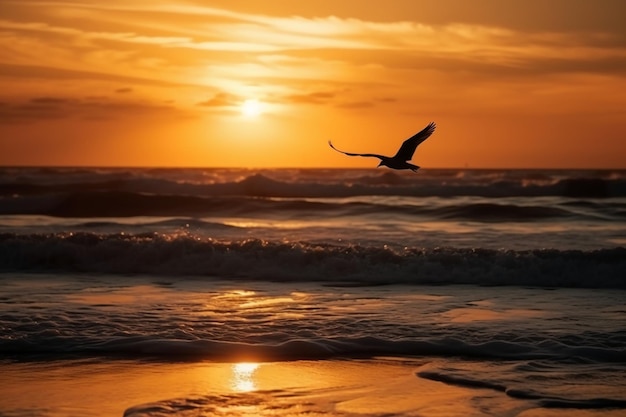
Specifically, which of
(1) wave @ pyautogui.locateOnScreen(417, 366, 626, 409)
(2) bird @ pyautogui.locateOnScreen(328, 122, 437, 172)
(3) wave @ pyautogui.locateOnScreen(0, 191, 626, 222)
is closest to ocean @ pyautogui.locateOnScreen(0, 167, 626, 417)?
(1) wave @ pyautogui.locateOnScreen(417, 366, 626, 409)

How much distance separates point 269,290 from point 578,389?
271 inches

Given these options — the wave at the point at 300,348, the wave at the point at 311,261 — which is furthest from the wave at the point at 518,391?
the wave at the point at 311,261

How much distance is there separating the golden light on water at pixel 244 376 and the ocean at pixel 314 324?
0.8 inches

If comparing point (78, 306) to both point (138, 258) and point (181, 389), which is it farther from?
point (138, 258)

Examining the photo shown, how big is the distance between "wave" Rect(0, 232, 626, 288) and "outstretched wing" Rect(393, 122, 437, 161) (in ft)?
14.9

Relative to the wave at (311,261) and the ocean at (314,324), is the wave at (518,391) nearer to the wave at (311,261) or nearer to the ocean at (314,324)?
the ocean at (314,324)

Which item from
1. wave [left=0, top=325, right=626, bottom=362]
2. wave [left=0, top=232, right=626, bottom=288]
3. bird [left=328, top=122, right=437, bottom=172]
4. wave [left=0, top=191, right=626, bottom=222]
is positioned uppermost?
bird [left=328, top=122, right=437, bottom=172]

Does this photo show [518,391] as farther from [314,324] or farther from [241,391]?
[314,324]

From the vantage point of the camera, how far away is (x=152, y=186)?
150ft

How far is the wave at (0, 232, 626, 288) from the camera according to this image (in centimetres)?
1533

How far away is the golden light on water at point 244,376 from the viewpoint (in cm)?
809

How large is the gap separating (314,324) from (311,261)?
18.9ft

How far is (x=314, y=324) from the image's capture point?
10.7 m

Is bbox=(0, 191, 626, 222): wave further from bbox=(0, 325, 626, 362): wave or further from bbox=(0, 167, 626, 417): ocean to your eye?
bbox=(0, 325, 626, 362): wave
